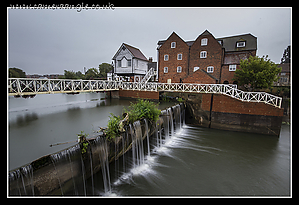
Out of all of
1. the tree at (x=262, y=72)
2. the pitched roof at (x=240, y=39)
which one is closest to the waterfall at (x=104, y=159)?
the tree at (x=262, y=72)

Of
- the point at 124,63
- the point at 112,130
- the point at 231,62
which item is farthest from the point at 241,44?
the point at 112,130

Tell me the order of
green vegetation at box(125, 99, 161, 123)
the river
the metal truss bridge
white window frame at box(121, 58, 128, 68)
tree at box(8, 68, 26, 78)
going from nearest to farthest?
the river < green vegetation at box(125, 99, 161, 123) < the metal truss bridge < tree at box(8, 68, 26, 78) < white window frame at box(121, 58, 128, 68)

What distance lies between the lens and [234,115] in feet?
42.1

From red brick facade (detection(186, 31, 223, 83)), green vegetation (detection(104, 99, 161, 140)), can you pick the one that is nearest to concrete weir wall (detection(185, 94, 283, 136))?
green vegetation (detection(104, 99, 161, 140))

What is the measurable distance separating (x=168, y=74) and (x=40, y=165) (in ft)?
71.9

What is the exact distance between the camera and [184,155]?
28.5 ft

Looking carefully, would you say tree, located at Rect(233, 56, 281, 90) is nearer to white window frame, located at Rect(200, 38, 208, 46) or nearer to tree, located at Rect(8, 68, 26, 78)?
white window frame, located at Rect(200, 38, 208, 46)

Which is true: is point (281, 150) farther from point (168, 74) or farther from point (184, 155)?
point (168, 74)

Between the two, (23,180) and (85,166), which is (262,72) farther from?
(23,180)

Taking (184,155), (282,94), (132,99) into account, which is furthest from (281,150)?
(282,94)

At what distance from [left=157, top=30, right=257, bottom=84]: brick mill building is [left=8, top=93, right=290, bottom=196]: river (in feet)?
34.9

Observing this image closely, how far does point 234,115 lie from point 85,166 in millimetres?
12627

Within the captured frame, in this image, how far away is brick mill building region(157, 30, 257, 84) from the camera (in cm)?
2086

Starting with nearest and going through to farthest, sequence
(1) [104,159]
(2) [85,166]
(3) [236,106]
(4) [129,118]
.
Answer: (2) [85,166]
(1) [104,159]
(4) [129,118]
(3) [236,106]
